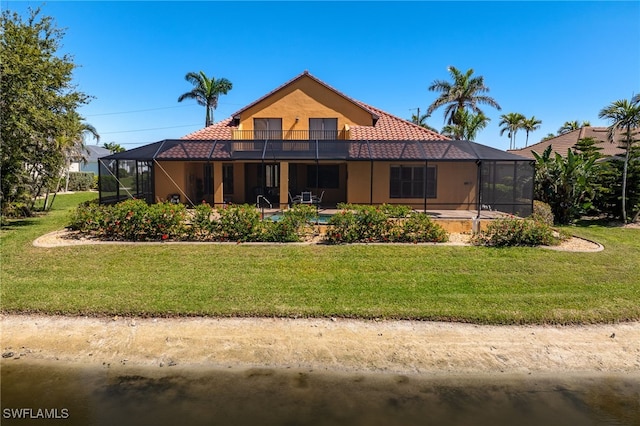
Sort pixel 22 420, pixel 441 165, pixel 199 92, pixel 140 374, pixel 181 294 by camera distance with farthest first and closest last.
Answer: pixel 199 92, pixel 441 165, pixel 181 294, pixel 140 374, pixel 22 420

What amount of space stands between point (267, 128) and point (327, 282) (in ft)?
48.3

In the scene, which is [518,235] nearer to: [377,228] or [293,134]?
[377,228]

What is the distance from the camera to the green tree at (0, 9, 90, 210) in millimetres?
13273

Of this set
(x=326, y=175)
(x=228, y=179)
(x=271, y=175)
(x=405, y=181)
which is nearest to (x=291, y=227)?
(x=405, y=181)

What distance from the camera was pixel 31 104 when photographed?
13727 mm

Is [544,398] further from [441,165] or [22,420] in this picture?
[441,165]

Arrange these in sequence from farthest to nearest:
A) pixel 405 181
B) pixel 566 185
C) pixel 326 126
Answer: pixel 326 126
pixel 405 181
pixel 566 185

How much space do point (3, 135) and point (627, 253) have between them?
18.6 m

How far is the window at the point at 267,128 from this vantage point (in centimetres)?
2186

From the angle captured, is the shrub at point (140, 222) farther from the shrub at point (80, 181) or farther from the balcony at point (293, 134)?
the shrub at point (80, 181)

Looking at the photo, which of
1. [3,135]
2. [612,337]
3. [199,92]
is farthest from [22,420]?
[199,92]

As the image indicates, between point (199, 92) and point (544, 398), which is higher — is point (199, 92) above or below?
above

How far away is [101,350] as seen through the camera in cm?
629

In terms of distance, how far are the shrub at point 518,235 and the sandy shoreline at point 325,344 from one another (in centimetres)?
442
